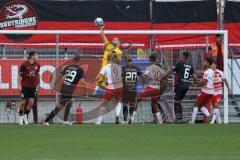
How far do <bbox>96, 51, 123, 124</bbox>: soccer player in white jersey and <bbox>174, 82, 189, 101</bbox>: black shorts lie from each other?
1778mm

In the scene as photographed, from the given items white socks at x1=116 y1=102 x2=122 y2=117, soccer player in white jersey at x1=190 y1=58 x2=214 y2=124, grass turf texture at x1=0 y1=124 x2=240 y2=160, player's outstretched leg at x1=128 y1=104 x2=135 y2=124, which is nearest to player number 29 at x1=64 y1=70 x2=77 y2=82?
white socks at x1=116 y1=102 x2=122 y2=117

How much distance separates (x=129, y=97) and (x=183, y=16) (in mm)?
3870

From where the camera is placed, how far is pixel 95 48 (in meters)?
21.5

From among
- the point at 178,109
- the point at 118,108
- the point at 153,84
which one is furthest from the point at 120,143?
the point at 178,109

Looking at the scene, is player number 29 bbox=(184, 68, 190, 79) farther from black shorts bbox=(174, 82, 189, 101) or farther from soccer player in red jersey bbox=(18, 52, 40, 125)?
soccer player in red jersey bbox=(18, 52, 40, 125)

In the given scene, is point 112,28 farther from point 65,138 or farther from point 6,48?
point 65,138

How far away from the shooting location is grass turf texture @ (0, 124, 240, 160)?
458 inches

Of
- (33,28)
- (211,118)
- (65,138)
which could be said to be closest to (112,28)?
(33,28)

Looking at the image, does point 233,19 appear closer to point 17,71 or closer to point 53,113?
point 53,113

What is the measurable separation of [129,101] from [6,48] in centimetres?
426

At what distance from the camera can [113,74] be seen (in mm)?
19578

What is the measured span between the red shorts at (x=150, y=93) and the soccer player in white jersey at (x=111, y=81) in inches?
34.9

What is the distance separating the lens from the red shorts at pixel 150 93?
2028cm

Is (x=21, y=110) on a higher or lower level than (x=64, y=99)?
lower
